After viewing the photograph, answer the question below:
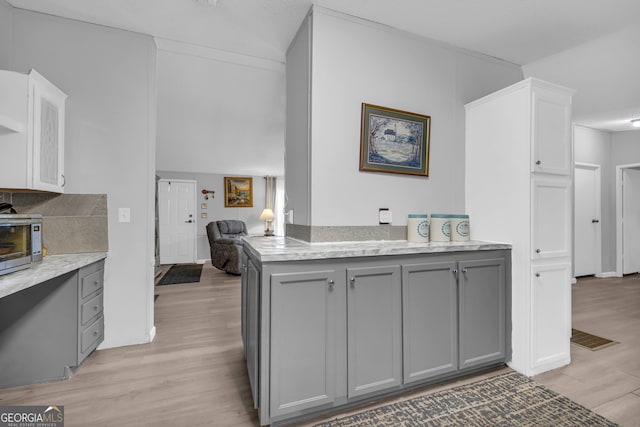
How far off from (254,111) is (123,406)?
12.9ft

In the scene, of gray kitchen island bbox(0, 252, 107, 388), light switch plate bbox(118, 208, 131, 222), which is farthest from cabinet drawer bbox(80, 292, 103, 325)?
light switch plate bbox(118, 208, 131, 222)

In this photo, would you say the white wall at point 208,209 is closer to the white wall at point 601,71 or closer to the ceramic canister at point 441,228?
the ceramic canister at point 441,228

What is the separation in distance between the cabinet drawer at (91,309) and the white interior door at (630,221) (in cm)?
800

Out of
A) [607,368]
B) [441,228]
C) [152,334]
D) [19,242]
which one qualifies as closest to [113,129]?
[19,242]

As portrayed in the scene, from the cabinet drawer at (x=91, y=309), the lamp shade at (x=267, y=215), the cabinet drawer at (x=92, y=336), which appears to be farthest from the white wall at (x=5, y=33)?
the lamp shade at (x=267, y=215)

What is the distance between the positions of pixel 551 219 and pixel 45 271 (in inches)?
132

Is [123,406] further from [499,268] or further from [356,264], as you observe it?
[499,268]

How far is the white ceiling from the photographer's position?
225 centimetres

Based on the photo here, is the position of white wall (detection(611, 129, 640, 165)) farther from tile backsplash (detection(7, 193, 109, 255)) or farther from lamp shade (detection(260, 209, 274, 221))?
tile backsplash (detection(7, 193, 109, 255))

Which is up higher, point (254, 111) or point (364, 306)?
point (254, 111)

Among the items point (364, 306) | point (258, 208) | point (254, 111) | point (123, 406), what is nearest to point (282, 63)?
point (254, 111)

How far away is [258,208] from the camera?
26.9 feet

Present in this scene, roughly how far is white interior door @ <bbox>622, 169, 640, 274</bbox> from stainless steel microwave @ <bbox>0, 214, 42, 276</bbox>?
26.9 ft

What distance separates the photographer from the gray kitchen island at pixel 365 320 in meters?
1.62
